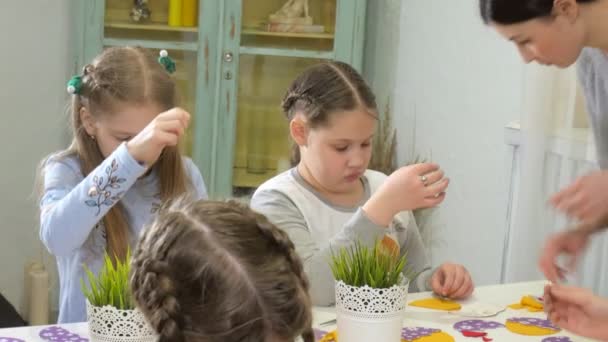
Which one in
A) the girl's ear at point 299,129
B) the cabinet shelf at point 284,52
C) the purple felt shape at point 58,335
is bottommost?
the purple felt shape at point 58,335

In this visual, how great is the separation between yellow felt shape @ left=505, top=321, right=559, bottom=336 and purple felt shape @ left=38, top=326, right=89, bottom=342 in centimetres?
70

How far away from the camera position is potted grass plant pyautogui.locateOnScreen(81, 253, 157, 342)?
1.11 m

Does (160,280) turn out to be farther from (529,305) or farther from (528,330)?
(529,305)

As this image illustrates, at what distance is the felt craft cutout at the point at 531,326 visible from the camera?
56.5 inches

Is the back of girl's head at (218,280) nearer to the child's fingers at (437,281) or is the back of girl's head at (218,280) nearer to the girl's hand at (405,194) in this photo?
the girl's hand at (405,194)

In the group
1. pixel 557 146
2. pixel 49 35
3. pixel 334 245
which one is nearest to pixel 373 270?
pixel 334 245

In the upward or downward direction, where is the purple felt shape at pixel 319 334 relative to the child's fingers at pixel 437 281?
downward

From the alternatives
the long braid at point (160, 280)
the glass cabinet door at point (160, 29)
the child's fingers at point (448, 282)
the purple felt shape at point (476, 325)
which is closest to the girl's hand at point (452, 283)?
the child's fingers at point (448, 282)

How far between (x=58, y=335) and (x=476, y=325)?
2.24ft

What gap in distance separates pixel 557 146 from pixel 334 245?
2.98 feet

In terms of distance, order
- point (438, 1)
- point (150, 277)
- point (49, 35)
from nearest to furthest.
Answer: point (150, 277) < point (438, 1) < point (49, 35)

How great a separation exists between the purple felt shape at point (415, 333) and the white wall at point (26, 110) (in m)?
2.14

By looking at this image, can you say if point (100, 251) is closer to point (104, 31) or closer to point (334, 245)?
point (334, 245)

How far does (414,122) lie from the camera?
2990 mm
